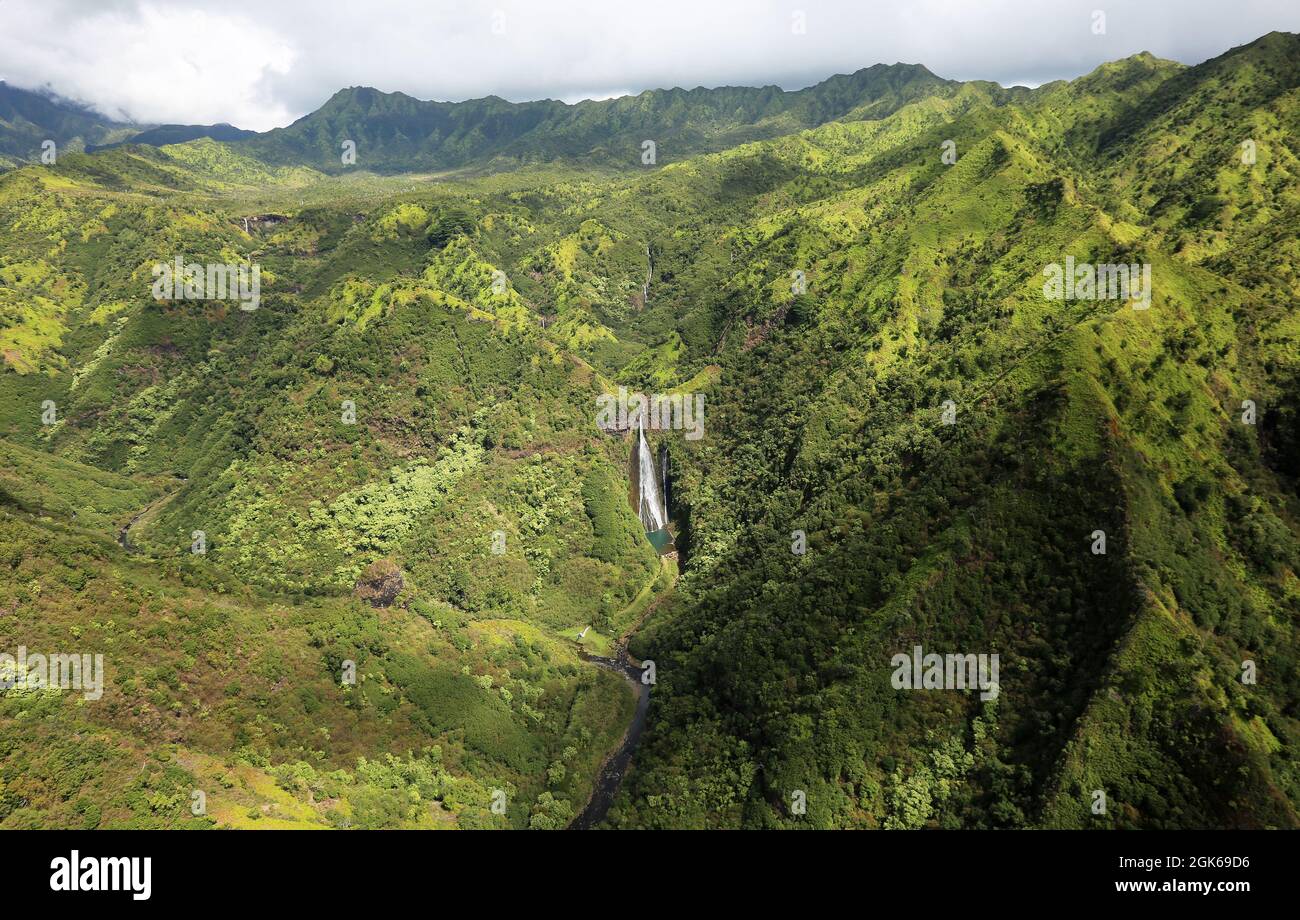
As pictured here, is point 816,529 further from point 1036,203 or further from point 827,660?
point 1036,203

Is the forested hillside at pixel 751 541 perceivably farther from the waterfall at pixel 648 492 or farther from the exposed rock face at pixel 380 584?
the waterfall at pixel 648 492

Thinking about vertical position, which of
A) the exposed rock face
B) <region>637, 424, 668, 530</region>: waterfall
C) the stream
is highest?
<region>637, 424, 668, 530</region>: waterfall

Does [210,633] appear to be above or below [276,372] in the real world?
below

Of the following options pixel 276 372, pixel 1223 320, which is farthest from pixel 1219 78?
pixel 276 372

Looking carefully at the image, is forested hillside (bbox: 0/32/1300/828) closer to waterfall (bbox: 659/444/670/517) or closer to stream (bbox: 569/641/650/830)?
stream (bbox: 569/641/650/830)

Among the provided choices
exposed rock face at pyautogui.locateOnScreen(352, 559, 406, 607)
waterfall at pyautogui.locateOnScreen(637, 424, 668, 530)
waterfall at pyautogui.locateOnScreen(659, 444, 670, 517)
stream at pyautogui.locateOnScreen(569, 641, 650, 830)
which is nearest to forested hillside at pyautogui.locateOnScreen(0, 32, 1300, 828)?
exposed rock face at pyautogui.locateOnScreen(352, 559, 406, 607)

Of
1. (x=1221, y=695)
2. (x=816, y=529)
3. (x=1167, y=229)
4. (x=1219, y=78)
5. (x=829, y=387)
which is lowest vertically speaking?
(x=1221, y=695)
